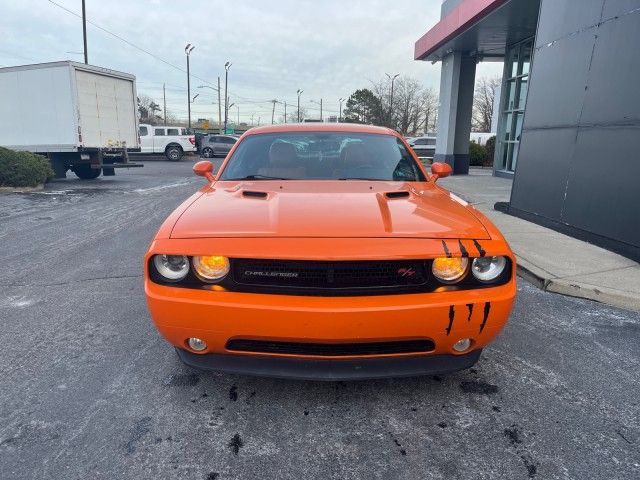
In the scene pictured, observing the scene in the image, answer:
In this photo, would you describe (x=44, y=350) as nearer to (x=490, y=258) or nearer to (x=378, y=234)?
(x=378, y=234)

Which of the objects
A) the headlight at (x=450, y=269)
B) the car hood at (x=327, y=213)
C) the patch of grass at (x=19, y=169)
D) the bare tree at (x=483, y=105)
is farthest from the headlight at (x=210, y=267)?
the bare tree at (x=483, y=105)

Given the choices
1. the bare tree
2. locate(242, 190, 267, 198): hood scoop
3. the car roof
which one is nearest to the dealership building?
the car roof

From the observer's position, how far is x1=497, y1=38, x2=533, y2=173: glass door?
14852mm

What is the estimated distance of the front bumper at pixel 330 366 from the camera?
6.89 ft

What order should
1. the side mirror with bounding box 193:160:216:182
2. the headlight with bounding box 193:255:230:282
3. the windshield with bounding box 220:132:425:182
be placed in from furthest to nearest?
the side mirror with bounding box 193:160:216:182 < the windshield with bounding box 220:132:425:182 < the headlight with bounding box 193:255:230:282

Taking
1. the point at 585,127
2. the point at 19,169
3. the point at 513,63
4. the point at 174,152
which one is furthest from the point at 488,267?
the point at 174,152

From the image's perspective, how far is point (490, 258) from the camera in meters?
2.27

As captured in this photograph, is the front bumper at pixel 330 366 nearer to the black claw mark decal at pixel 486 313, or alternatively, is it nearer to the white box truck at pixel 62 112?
the black claw mark decal at pixel 486 313

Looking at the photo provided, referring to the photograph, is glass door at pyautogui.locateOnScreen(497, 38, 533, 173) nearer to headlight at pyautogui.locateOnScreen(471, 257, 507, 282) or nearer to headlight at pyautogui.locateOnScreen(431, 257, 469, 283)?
headlight at pyautogui.locateOnScreen(471, 257, 507, 282)

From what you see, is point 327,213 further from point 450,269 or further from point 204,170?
point 204,170

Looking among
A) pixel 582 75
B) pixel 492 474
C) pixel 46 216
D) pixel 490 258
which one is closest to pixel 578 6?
pixel 582 75

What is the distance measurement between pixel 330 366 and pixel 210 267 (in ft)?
2.47

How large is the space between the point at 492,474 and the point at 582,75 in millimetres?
6312

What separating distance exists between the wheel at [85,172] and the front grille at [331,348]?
15.5m
